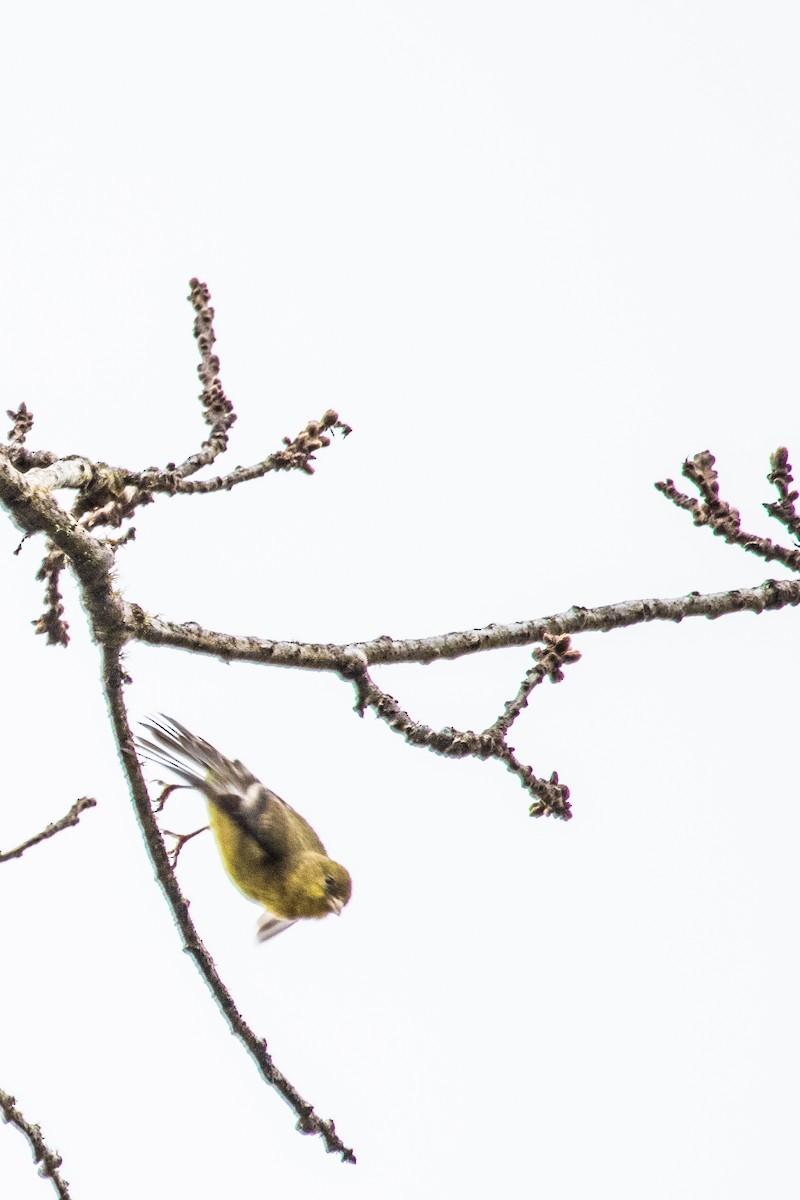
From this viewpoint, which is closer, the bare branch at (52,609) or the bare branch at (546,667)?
the bare branch at (546,667)

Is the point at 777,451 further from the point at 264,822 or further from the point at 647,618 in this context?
the point at 264,822

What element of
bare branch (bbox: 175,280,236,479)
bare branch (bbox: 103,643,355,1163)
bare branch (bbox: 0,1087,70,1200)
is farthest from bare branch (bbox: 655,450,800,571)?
bare branch (bbox: 0,1087,70,1200)

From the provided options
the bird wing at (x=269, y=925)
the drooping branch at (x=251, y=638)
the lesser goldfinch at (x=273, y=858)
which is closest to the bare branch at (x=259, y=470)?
the drooping branch at (x=251, y=638)

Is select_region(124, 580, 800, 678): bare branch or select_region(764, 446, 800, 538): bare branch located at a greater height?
select_region(764, 446, 800, 538): bare branch

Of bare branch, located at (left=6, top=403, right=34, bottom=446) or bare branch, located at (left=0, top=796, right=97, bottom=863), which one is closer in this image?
bare branch, located at (left=0, top=796, right=97, bottom=863)

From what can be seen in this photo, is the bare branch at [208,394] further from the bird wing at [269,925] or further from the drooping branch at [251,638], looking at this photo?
the bird wing at [269,925]

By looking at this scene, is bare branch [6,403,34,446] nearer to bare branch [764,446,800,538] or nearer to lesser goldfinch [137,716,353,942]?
lesser goldfinch [137,716,353,942]

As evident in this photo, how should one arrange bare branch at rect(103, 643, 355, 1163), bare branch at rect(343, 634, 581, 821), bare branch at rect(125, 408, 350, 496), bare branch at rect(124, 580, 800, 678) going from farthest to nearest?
bare branch at rect(125, 408, 350, 496) → bare branch at rect(343, 634, 581, 821) → bare branch at rect(124, 580, 800, 678) → bare branch at rect(103, 643, 355, 1163)
